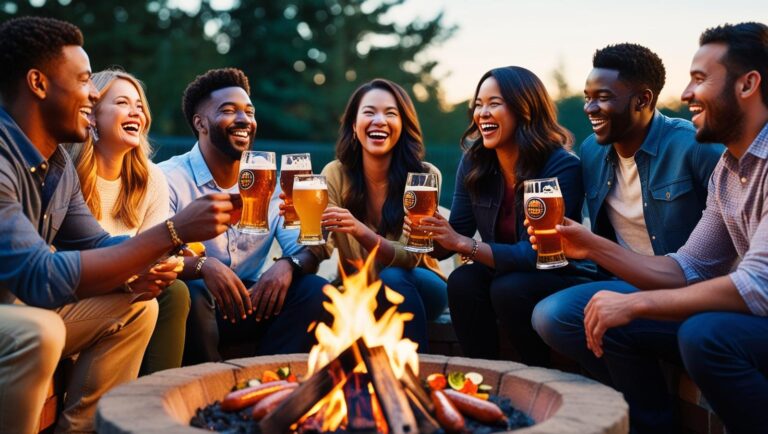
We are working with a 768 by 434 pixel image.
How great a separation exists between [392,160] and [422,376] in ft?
6.71

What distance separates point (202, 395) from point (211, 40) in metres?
24.6

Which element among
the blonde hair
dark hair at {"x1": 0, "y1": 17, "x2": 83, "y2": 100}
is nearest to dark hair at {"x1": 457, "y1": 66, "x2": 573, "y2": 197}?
the blonde hair

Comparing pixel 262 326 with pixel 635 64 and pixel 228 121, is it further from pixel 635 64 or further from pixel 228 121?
pixel 635 64

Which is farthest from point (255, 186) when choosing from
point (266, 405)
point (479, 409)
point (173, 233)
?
point (479, 409)

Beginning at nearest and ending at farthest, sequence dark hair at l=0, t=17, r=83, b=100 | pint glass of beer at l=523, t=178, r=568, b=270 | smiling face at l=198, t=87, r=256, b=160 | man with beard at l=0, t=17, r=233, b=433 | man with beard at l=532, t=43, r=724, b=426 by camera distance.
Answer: man with beard at l=0, t=17, r=233, b=433
dark hair at l=0, t=17, r=83, b=100
pint glass of beer at l=523, t=178, r=568, b=270
man with beard at l=532, t=43, r=724, b=426
smiling face at l=198, t=87, r=256, b=160

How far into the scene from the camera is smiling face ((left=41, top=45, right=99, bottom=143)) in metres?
3.49

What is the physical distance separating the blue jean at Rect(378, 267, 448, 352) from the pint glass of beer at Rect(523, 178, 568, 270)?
98 cm

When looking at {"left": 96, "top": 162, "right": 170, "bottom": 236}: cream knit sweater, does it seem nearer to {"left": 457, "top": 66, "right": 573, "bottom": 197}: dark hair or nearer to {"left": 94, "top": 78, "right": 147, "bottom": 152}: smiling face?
{"left": 94, "top": 78, "right": 147, "bottom": 152}: smiling face

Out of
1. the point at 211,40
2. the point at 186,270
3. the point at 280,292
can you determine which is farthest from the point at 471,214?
the point at 211,40

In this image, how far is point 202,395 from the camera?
10.6 feet

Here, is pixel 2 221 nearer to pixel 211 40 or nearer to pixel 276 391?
pixel 276 391

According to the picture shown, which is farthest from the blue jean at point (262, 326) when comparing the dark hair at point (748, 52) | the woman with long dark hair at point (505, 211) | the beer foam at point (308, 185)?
the dark hair at point (748, 52)

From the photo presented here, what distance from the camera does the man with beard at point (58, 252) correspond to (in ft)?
10.1

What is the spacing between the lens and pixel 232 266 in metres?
A: 4.96
